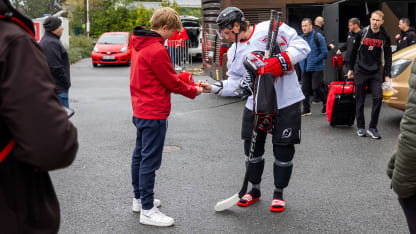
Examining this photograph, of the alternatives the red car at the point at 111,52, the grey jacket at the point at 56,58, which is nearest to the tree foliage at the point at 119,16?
the red car at the point at 111,52

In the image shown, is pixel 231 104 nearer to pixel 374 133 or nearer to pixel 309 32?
pixel 309 32

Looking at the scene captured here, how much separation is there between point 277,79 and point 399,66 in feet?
15.7

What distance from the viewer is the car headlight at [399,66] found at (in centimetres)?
837

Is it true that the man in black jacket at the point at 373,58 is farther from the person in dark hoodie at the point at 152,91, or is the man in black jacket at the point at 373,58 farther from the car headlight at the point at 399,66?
the person in dark hoodie at the point at 152,91

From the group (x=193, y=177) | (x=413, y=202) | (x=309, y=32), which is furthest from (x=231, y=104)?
(x=413, y=202)

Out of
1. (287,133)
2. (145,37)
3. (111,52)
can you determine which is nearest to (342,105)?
(287,133)

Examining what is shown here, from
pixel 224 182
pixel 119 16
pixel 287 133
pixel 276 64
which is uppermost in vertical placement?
pixel 119 16

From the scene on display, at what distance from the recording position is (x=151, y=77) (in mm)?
4219

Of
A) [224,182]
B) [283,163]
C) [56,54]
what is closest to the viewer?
[283,163]

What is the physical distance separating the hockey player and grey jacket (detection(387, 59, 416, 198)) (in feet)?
6.46

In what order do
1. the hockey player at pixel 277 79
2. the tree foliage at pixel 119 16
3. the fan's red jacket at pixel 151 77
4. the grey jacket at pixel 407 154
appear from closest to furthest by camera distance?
the grey jacket at pixel 407 154, the fan's red jacket at pixel 151 77, the hockey player at pixel 277 79, the tree foliage at pixel 119 16

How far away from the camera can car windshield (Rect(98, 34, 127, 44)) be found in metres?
24.5

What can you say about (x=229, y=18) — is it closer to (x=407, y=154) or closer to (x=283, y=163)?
(x=283, y=163)

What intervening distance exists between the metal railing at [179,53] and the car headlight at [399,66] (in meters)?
12.4
